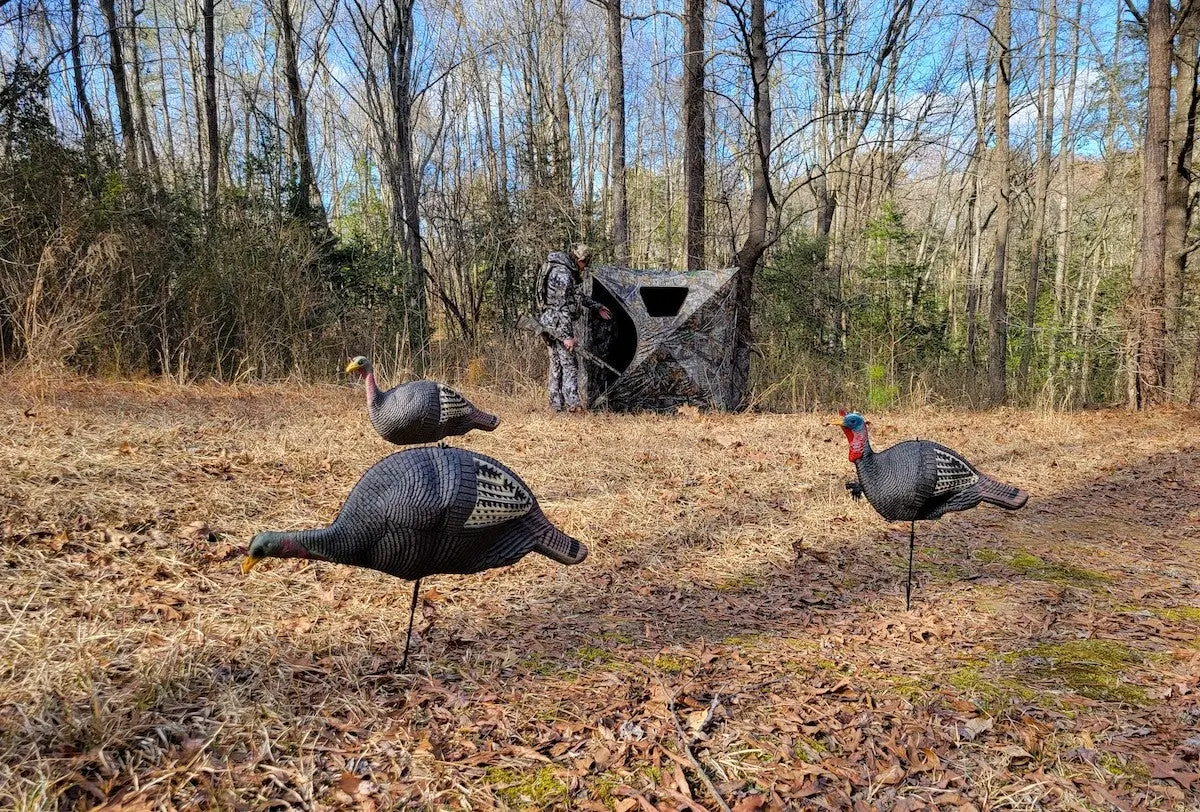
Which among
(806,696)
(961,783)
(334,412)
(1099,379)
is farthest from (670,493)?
(1099,379)

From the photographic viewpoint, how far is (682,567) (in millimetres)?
3936

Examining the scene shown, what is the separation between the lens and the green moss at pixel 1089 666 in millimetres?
2568

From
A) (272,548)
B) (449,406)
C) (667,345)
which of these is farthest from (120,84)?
(272,548)

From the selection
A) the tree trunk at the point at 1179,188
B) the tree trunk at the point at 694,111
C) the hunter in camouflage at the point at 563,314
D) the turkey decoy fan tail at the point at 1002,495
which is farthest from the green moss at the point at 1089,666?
the tree trunk at the point at 1179,188

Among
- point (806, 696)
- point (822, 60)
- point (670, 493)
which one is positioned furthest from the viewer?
point (822, 60)

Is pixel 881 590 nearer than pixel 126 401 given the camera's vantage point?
Yes

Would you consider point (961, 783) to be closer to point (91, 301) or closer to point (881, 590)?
point (881, 590)

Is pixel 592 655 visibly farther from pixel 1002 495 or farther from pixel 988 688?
pixel 1002 495

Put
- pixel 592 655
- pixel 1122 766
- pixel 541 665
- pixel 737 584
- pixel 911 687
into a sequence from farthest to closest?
pixel 737 584
pixel 592 655
pixel 541 665
pixel 911 687
pixel 1122 766

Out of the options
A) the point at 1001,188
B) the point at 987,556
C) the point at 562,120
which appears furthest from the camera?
the point at 562,120

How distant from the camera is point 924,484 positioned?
122 inches

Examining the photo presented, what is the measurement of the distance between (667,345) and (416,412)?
5260 millimetres

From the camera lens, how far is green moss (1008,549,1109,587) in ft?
12.3

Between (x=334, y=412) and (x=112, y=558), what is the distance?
4308 mm
